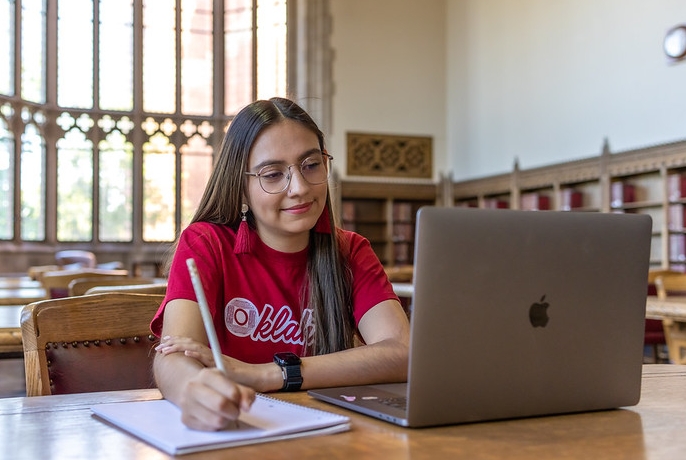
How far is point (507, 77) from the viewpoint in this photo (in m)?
11.5

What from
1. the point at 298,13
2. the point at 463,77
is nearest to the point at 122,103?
the point at 298,13

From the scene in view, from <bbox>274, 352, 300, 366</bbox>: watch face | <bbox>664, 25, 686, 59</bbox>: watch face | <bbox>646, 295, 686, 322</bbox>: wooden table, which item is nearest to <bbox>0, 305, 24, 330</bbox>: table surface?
<bbox>274, 352, 300, 366</bbox>: watch face

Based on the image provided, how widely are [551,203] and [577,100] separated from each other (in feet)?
4.80

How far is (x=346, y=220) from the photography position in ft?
41.2

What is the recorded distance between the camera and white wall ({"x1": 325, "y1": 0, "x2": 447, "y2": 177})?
1283 cm

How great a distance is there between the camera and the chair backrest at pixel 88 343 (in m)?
1.71

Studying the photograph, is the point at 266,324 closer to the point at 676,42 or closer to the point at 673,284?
the point at 673,284

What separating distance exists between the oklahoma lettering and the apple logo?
721mm

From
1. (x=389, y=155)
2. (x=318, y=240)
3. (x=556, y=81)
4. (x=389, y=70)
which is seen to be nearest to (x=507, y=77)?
(x=556, y=81)

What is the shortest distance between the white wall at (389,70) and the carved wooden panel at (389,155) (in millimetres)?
117

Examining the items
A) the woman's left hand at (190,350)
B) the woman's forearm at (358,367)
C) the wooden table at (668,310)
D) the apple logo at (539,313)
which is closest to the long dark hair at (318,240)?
the woman's forearm at (358,367)

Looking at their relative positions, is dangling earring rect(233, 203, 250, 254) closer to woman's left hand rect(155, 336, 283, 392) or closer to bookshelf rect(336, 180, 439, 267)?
woman's left hand rect(155, 336, 283, 392)

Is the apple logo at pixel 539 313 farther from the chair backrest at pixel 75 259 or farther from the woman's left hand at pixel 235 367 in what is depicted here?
the chair backrest at pixel 75 259

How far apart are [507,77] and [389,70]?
2261 mm
